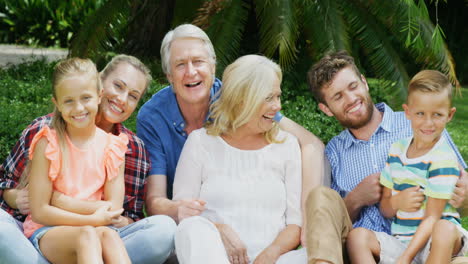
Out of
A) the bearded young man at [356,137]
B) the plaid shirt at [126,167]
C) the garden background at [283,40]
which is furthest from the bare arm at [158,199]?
the garden background at [283,40]

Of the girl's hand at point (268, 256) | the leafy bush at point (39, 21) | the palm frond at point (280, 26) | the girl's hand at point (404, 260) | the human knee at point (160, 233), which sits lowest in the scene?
the girl's hand at point (268, 256)

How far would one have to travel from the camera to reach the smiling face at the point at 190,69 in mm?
3959

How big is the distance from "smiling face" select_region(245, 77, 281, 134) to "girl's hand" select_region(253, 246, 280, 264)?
0.68 metres

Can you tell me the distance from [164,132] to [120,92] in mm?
434

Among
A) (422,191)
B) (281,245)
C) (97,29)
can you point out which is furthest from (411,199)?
(97,29)

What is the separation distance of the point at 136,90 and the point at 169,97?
1.29 feet

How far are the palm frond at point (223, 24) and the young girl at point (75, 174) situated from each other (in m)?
4.17

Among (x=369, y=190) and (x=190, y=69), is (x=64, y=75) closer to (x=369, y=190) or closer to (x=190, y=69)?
(x=190, y=69)


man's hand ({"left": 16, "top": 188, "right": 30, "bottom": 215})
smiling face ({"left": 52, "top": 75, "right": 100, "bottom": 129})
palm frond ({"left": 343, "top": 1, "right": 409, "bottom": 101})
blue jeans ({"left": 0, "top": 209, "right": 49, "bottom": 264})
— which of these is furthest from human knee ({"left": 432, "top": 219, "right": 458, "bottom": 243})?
palm frond ({"left": 343, "top": 1, "right": 409, "bottom": 101})

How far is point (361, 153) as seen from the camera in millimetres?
3951

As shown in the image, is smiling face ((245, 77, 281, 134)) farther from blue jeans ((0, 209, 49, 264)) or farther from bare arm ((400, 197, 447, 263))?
blue jeans ((0, 209, 49, 264))

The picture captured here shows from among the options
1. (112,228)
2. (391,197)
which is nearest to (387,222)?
(391,197)

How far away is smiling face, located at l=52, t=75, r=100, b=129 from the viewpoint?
11.4ft

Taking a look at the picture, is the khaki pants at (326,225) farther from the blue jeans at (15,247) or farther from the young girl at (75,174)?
the blue jeans at (15,247)
